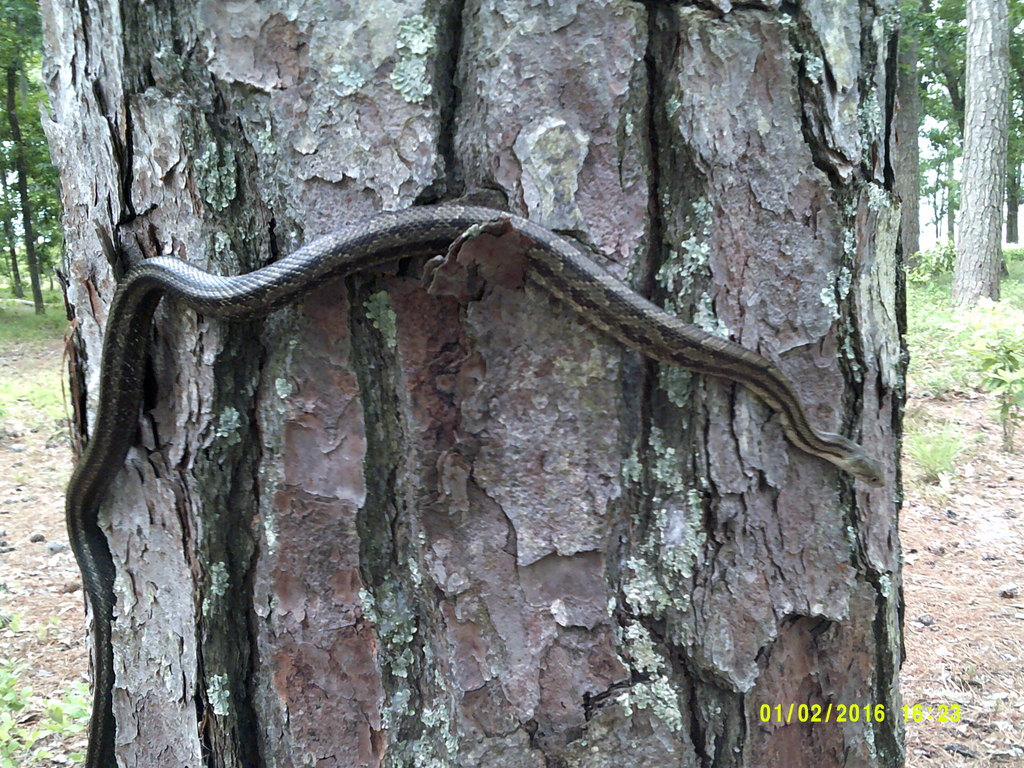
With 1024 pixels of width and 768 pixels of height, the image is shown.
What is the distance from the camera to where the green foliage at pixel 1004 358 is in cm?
623

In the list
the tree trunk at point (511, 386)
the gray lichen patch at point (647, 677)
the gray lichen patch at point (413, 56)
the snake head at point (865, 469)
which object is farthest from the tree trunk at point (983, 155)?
the gray lichen patch at point (413, 56)

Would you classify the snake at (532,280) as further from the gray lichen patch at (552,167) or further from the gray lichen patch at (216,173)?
the gray lichen patch at (216,173)

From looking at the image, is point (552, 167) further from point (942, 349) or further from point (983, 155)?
point (983, 155)

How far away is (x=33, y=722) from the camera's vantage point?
3.57 meters

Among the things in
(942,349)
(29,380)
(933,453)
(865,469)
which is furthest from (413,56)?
(29,380)

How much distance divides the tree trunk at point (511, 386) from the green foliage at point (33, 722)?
5.40 feet

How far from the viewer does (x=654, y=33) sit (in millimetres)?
1552

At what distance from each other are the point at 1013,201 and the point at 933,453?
37410 mm

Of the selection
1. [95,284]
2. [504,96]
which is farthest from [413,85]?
[95,284]

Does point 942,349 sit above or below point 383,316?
above

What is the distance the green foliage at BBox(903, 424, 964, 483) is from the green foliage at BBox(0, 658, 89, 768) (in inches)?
231

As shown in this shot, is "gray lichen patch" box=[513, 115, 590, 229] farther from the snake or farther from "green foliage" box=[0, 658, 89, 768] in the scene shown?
"green foliage" box=[0, 658, 89, 768]

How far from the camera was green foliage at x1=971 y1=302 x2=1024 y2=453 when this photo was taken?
6.23 m

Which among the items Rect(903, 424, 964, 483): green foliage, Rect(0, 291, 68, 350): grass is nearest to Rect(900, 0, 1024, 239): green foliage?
Rect(903, 424, 964, 483): green foliage
